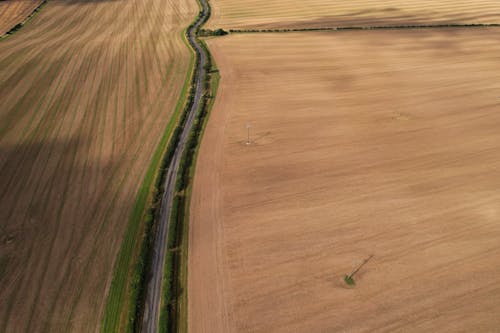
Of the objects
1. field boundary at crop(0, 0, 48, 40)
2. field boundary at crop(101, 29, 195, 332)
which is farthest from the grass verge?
field boundary at crop(0, 0, 48, 40)

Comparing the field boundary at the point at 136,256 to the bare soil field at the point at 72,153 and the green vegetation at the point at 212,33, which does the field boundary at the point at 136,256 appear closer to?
the bare soil field at the point at 72,153

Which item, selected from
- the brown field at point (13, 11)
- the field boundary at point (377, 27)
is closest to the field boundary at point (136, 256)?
the field boundary at point (377, 27)

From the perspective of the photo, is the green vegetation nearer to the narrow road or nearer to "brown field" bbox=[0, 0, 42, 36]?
the narrow road

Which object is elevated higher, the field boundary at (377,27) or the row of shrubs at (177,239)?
the field boundary at (377,27)

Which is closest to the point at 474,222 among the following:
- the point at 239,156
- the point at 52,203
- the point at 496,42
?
the point at 239,156

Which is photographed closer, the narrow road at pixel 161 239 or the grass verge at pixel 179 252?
the grass verge at pixel 179 252

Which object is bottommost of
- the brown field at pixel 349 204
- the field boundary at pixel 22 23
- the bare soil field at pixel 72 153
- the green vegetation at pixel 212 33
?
the brown field at pixel 349 204

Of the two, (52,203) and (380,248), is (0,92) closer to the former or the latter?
(52,203)

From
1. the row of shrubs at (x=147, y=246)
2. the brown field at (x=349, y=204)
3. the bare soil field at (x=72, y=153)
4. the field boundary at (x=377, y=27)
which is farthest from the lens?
Result: the field boundary at (x=377, y=27)
